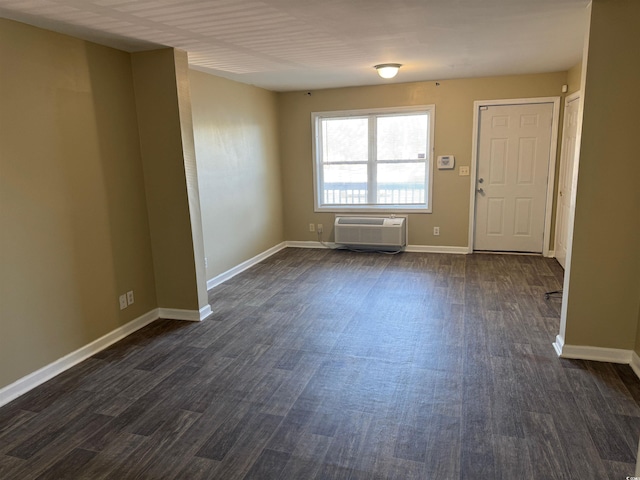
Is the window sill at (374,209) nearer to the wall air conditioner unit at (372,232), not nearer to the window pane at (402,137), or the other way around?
the wall air conditioner unit at (372,232)

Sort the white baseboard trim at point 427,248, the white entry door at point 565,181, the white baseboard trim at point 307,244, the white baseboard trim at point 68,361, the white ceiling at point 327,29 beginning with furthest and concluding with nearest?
the white baseboard trim at point 307,244 < the white baseboard trim at point 427,248 < the white entry door at point 565,181 < the white baseboard trim at point 68,361 < the white ceiling at point 327,29

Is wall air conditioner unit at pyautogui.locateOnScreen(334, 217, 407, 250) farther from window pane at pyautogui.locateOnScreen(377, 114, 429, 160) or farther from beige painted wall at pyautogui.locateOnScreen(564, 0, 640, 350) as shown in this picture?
beige painted wall at pyautogui.locateOnScreen(564, 0, 640, 350)

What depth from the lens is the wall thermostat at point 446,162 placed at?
5.65 metres

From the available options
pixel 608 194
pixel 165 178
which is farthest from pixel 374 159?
pixel 608 194

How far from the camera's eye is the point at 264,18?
2.65m

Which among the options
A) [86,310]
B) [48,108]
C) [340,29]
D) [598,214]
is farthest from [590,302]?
[48,108]

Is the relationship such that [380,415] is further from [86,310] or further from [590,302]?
[86,310]

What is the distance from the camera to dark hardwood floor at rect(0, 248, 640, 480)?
1.97 m

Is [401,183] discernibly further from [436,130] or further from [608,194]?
[608,194]

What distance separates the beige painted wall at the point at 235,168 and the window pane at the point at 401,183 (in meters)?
1.57

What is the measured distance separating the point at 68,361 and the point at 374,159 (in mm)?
4502

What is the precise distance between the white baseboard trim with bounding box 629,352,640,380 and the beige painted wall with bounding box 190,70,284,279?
3784 mm

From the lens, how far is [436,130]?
5.65 meters

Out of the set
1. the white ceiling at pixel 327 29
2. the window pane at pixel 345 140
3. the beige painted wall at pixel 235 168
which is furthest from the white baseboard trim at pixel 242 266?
the white ceiling at pixel 327 29
